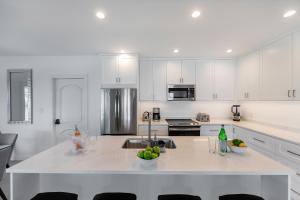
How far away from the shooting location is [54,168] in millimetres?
1298

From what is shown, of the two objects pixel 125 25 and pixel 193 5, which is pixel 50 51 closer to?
pixel 125 25

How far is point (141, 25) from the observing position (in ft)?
7.48

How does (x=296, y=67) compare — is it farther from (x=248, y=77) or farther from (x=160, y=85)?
(x=160, y=85)

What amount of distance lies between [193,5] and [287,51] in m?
1.79

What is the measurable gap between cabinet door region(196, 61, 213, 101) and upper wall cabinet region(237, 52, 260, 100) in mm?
625

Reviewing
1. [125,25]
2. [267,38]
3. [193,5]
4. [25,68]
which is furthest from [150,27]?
[25,68]

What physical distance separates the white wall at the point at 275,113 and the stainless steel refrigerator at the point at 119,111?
105 inches

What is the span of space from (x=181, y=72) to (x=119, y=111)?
1.72 m

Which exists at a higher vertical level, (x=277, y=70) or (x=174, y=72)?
(x=174, y=72)

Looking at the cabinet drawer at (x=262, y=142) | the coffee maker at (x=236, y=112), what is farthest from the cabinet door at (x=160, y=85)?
the cabinet drawer at (x=262, y=142)

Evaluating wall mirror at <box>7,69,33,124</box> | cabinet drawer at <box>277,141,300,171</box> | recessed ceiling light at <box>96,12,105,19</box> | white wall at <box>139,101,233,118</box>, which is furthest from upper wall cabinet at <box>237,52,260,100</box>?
wall mirror at <box>7,69,33,124</box>

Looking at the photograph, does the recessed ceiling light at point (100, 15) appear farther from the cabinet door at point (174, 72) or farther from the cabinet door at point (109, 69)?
the cabinet door at point (174, 72)

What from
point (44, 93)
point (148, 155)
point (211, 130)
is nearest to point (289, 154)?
point (211, 130)

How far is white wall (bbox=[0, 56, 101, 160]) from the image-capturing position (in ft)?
12.8
